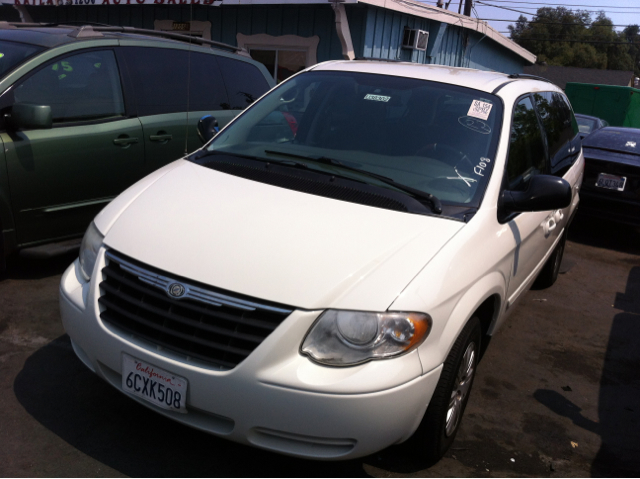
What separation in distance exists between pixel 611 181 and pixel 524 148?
4610 mm

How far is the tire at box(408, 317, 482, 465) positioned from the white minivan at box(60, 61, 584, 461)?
0.01 meters

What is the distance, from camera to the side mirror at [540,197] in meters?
3.37

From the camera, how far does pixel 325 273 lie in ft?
8.68

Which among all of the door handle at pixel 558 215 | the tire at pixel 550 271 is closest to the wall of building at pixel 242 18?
the tire at pixel 550 271

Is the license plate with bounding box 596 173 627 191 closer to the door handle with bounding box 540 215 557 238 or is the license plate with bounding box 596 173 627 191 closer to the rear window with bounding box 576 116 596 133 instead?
the door handle with bounding box 540 215 557 238

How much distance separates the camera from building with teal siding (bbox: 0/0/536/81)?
11266mm

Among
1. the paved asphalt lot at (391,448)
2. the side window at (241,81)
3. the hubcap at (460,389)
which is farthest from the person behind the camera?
the side window at (241,81)

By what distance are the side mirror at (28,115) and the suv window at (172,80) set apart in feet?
3.38

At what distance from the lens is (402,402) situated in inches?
101

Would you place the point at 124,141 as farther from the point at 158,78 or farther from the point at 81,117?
the point at 158,78

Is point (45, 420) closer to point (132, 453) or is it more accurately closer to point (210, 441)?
point (132, 453)

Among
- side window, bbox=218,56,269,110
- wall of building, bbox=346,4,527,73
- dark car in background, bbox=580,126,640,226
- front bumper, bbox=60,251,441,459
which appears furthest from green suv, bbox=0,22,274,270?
wall of building, bbox=346,4,527,73

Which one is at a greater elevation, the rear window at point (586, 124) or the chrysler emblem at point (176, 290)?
the chrysler emblem at point (176, 290)

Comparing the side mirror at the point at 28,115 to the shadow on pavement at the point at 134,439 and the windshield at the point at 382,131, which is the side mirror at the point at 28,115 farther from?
the shadow on pavement at the point at 134,439
